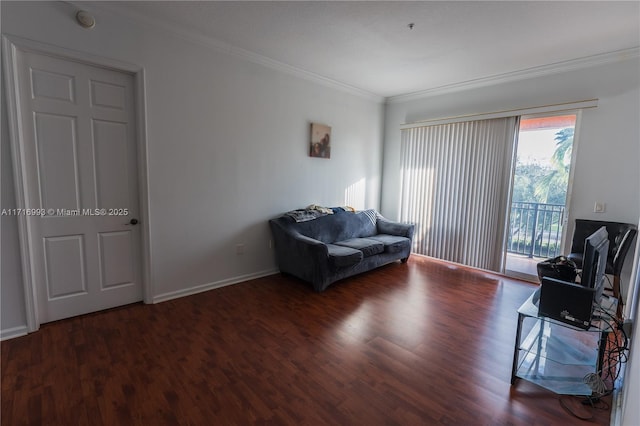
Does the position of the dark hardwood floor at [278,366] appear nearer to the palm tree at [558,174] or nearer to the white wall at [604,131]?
the white wall at [604,131]

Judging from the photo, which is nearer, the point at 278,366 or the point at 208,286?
the point at 278,366

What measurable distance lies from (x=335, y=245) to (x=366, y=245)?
0.40 metres

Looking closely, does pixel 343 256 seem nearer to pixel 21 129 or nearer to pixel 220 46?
pixel 220 46

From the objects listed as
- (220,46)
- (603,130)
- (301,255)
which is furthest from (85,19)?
(603,130)

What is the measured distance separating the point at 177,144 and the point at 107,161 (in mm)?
619

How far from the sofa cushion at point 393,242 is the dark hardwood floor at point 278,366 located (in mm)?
1047

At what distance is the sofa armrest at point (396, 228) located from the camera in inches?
179

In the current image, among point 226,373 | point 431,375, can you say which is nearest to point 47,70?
point 226,373

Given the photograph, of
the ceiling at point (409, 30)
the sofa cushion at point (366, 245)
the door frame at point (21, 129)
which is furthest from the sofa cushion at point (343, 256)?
the ceiling at point (409, 30)

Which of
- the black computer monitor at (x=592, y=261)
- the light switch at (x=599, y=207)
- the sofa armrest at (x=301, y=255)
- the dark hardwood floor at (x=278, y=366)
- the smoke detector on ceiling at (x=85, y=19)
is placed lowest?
the dark hardwood floor at (x=278, y=366)

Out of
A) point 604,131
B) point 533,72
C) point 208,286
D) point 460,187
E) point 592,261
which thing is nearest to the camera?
point 592,261

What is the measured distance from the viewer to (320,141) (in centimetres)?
430

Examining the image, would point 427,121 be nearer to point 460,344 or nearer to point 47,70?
point 460,344

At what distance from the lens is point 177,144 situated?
301cm
